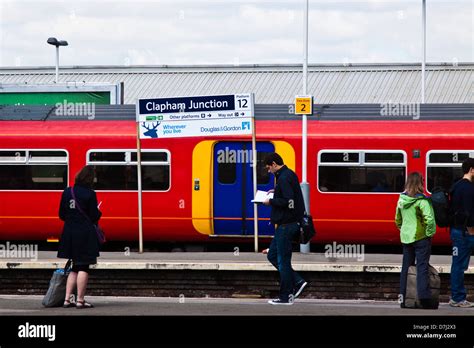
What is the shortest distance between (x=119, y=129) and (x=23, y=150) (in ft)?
6.30

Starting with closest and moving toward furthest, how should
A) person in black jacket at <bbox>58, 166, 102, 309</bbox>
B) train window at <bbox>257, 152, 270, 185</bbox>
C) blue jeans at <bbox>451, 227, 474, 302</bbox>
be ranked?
1. person in black jacket at <bbox>58, 166, 102, 309</bbox>
2. blue jeans at <bbox>451, 227, 474, 302</bbox>
3. train window at <bbox>257, 152, 270, 185</bbox>

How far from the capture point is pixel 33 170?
65.4 ft

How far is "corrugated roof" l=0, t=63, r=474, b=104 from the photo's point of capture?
42.2 metres

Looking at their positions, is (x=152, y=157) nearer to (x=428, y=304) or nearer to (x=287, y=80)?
(x=428, y=304)

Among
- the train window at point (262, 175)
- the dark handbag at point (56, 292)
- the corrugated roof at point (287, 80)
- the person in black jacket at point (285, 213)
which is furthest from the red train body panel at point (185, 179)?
the corrugated roof at point (287, 80)

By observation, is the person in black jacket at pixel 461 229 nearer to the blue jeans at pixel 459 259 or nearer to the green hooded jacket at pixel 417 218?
the blue jeans at pixel 459 259

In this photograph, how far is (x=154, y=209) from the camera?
769 inches

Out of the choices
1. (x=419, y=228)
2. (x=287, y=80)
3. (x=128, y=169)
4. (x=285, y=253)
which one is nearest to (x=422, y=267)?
(x=419, y=228)

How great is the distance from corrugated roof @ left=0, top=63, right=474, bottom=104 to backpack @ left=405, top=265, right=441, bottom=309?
29.0 metres

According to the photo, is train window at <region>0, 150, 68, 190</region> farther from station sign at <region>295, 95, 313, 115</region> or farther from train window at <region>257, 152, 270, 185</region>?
station sign at <region>295, 95, 313, 115</region>

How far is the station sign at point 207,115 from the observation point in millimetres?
17344

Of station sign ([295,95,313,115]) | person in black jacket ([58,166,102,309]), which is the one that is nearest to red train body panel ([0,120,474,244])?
station sign ([295,95,313,115])
